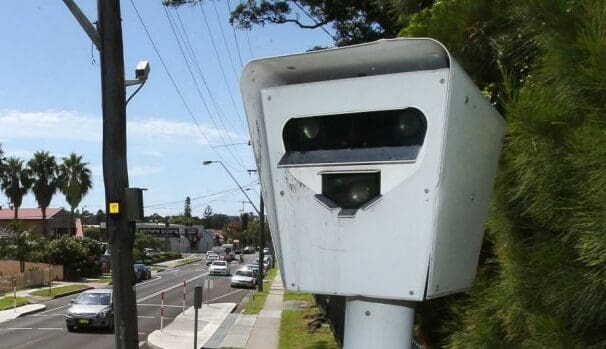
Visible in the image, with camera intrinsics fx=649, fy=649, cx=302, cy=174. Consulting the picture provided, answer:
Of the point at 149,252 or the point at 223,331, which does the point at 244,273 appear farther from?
the point at 149,252

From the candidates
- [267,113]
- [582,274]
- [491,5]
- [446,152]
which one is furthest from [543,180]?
[491,5]

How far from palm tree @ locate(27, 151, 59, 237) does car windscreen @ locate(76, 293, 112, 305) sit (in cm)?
3853

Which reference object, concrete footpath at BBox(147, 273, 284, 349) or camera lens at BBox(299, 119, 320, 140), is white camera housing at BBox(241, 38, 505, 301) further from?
concrete footpath at BBox(147, 273, 284, 349)

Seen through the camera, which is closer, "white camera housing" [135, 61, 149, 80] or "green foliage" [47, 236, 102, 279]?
"white camera housing" [135, 61, 149, 80]

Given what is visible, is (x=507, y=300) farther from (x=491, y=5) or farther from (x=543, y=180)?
(x=491, y=5)

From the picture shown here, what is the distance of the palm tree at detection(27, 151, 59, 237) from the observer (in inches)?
2195

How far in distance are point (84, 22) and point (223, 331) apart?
11.4 m

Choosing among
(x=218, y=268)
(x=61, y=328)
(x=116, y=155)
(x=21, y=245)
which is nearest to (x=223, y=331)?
(x=61, y=328)

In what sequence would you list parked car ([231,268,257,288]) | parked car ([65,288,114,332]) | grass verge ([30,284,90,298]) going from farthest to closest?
parked car ([231,268,257,288])
grass verge ([30,284,90,298])
parked car ([65,288,114,332])

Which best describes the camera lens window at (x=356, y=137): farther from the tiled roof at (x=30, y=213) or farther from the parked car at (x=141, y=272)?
the tiled roof at (x=30, y=213)

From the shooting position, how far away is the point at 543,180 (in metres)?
2.08

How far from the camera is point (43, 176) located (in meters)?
56.6

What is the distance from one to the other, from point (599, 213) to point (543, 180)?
0.36m

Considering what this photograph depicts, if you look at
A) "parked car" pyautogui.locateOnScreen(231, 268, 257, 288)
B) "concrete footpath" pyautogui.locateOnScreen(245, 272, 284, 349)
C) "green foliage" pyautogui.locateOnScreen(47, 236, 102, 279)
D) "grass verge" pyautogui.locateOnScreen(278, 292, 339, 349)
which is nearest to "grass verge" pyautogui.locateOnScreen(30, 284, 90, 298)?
"green foliage" pyautogui.locateOnScreen(47, 236, 102, 279)
